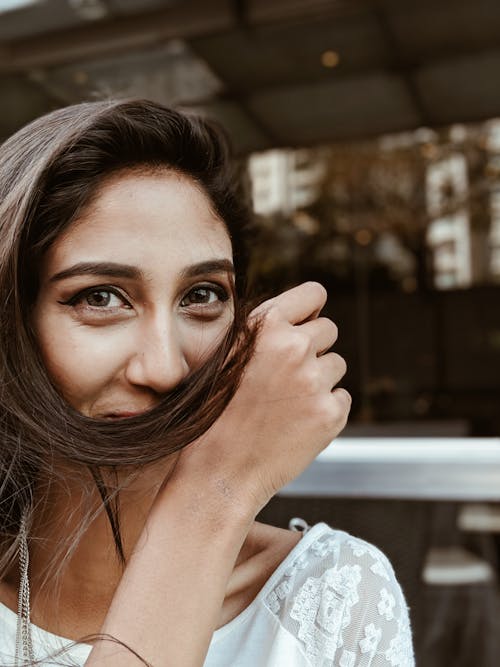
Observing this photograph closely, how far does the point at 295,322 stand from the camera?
84cm

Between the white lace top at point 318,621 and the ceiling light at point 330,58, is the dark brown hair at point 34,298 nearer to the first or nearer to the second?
the white lace top at point 318,621

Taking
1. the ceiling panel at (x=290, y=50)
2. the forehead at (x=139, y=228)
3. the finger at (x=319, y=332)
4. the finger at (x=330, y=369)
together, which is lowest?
the finger at (x=330, y=369)

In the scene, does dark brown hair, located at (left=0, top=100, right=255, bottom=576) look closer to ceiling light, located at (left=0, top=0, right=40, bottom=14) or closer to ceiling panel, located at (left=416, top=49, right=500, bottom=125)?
ceiling light, located at (left=0, top=0, right=40, bottom=14)

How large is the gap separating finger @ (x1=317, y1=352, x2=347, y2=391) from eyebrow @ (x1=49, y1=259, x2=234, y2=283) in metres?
0.23

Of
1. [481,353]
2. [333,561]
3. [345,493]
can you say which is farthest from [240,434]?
[481,353]

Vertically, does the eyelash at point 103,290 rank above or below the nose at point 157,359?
above

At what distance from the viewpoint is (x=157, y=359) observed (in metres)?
0.88

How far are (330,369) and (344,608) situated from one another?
0.37 meters

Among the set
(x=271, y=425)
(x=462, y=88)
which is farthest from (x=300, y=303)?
(x=462, y=88)

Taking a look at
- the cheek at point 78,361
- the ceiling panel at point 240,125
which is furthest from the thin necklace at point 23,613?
the ceiling panel at point 240,125

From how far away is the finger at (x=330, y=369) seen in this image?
0.80 meters

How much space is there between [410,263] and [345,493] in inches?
150

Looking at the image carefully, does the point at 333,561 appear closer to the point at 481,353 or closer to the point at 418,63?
the point at 418,63

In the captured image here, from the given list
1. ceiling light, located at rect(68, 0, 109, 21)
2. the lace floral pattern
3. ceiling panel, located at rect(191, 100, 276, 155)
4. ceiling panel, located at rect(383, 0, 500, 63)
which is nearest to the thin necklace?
the lace floral pattern
